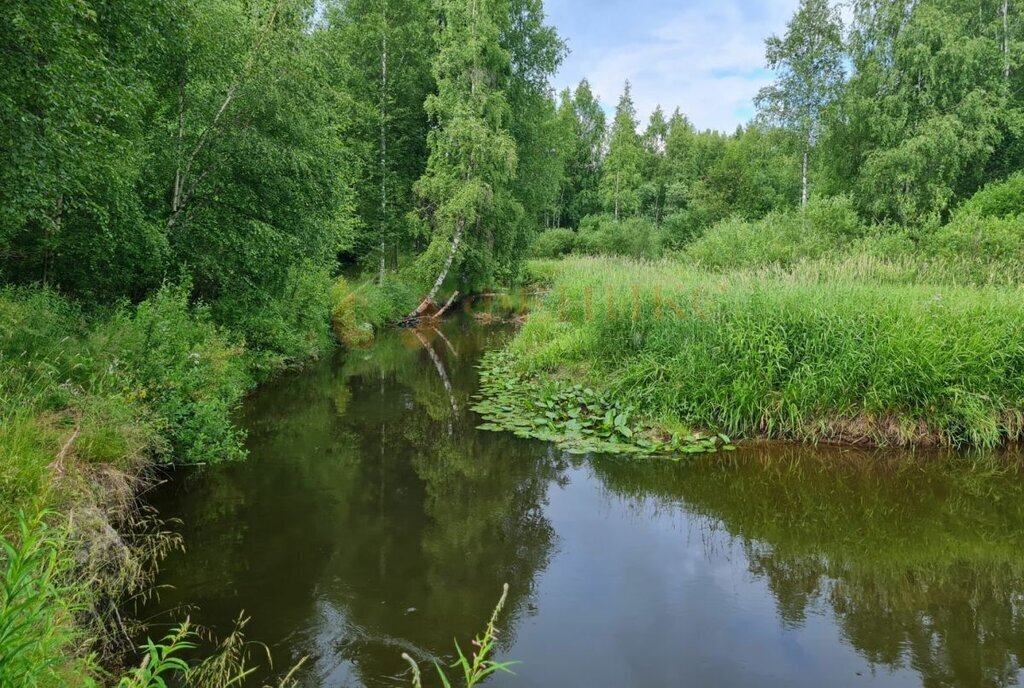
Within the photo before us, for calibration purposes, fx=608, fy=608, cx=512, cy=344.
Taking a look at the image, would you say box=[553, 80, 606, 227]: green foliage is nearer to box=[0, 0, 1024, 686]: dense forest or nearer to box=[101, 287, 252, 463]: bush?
box=[0, 0, 1024, 686]: dense forest

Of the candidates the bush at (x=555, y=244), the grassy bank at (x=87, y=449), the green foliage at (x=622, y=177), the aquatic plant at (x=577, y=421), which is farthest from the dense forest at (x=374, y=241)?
the green foliage at (x=622, y=177)

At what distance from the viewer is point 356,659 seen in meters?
4.21

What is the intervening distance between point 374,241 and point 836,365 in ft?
61.5

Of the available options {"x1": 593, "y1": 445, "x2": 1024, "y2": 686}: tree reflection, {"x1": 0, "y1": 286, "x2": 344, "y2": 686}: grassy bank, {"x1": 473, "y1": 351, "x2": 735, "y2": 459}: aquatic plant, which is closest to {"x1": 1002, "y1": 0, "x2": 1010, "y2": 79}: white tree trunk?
{"x1": 593, "y1": 445, "x2": 1024, "y2": 686}: tree reflection

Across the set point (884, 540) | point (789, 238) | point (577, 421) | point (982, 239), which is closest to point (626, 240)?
point (789, 238)

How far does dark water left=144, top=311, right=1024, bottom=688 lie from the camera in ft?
14.3

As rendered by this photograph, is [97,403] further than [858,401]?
A: No

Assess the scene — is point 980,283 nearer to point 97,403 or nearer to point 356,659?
point 356,659

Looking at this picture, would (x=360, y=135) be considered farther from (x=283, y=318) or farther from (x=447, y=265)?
(x=283, y=318)

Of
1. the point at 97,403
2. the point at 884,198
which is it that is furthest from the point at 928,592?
the point at 884,198

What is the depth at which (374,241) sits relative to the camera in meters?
23.8

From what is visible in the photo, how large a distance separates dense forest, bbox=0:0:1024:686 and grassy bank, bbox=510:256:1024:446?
0.04m

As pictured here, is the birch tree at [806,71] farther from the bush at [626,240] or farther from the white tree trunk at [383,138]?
the white tree trunk at [383,138]

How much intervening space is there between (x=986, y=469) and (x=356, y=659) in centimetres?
793
